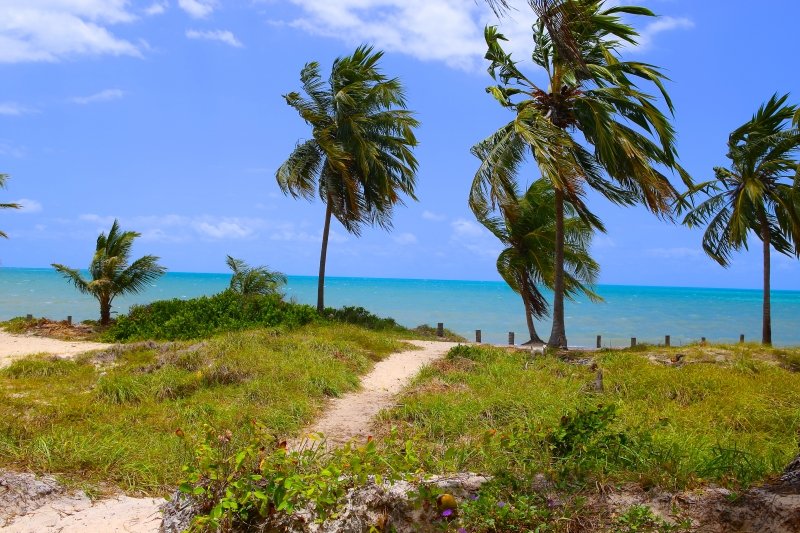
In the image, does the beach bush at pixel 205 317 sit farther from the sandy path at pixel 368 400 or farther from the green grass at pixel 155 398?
the sandy path at pixel 368 400

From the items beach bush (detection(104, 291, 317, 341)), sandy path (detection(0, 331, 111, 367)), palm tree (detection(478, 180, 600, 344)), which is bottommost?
sandy path (detection(0, 331, 111, 367))

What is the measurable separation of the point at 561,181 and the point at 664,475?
10854 mm

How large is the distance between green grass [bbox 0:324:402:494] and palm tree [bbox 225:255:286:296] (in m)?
7.21

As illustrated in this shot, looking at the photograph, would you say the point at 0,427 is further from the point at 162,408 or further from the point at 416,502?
the point at 416,502

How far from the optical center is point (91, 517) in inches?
176

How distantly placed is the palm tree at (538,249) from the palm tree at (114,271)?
11.5m

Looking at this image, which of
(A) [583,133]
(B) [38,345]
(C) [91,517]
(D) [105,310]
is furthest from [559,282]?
(D) [105,310]

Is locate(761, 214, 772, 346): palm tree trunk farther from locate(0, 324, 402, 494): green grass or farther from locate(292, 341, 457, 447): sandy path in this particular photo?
locate(0, 324, 402, 494): green grass

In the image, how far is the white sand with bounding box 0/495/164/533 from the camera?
14.1ft

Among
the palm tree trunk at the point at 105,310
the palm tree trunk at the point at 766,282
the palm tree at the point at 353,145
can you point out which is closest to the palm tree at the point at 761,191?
the palm tree trunk at the point at 766,282

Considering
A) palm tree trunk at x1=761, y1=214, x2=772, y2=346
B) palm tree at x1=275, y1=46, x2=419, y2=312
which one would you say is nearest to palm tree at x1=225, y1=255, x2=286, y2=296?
palm tree at x1=275, y1=46, x2=419, y2=312

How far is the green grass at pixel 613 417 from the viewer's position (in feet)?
13.5

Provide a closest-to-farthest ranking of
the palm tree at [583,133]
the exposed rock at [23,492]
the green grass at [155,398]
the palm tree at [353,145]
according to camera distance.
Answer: the exposed rock at [23,492]
the green grass at [155,398]
the palm tree at [583,133]
the palm tree at [353,145]

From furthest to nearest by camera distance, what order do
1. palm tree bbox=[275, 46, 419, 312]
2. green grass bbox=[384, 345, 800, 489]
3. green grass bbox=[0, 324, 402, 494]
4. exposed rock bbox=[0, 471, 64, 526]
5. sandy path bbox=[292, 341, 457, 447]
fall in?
palm tree bbox=[275, 46, 419, 312]
sandy path bbox=[292, 341, 457, 447]
green grass bbox=[0, 324, 402, 494]
exposed rock bbox=[0, 471, 64, 526]
green grass bbox=[384, 345, 800, 489]
